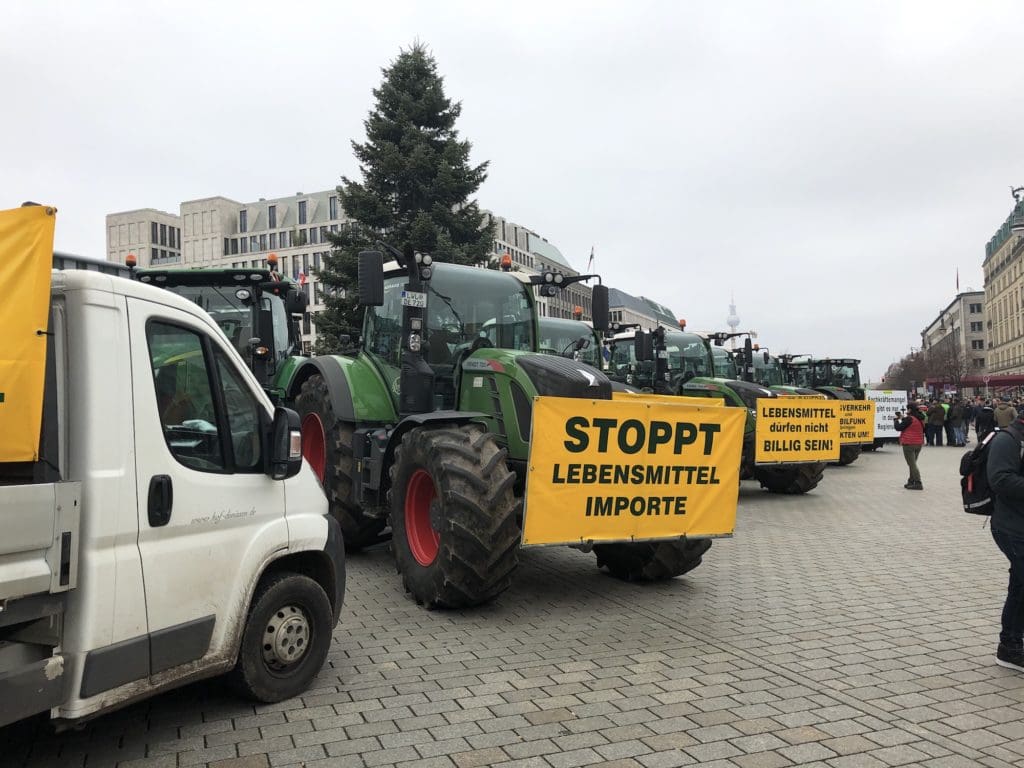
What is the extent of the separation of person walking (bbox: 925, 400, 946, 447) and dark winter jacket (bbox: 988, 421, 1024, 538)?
2684 cm

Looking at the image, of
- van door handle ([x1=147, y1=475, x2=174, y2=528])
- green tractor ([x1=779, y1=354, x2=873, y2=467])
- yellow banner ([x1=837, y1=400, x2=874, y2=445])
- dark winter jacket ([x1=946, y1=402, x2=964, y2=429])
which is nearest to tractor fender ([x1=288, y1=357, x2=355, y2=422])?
van door handle ([x1=147, y1=475, x2=174, y2=528])

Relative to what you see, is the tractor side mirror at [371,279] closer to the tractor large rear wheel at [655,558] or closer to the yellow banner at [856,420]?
the tractor large rear wheel at [655,558]

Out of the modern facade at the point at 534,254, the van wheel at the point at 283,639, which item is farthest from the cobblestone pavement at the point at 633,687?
the modern facade at the point at 534,254

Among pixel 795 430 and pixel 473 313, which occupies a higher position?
pixel 473 313

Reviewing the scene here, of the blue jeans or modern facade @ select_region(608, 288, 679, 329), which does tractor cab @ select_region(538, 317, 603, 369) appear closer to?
the blue jeans

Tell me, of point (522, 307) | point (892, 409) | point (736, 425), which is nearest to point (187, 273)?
point (522, 307)

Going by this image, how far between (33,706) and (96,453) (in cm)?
98

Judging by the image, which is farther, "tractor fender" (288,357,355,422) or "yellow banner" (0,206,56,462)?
"tractor fender" (288,357,355,422)

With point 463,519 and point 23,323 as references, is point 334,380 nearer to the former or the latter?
point 463,519

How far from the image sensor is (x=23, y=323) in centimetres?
292

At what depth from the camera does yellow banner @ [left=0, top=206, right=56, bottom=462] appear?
2889 millimetres

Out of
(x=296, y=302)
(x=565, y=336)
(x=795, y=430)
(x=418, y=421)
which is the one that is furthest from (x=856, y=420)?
(x=418, y=421)

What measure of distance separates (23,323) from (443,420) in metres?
3.69

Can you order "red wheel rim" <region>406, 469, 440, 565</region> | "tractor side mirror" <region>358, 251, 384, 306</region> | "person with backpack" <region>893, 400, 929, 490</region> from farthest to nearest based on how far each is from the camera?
1. "person with backpack" <region>893, 400, 929, 490</region>
2. "tractor side mirror" <region>358, 251, 384, 306</region>
3. "red wheel rim" <region>406, 469, 440, 565</region>
